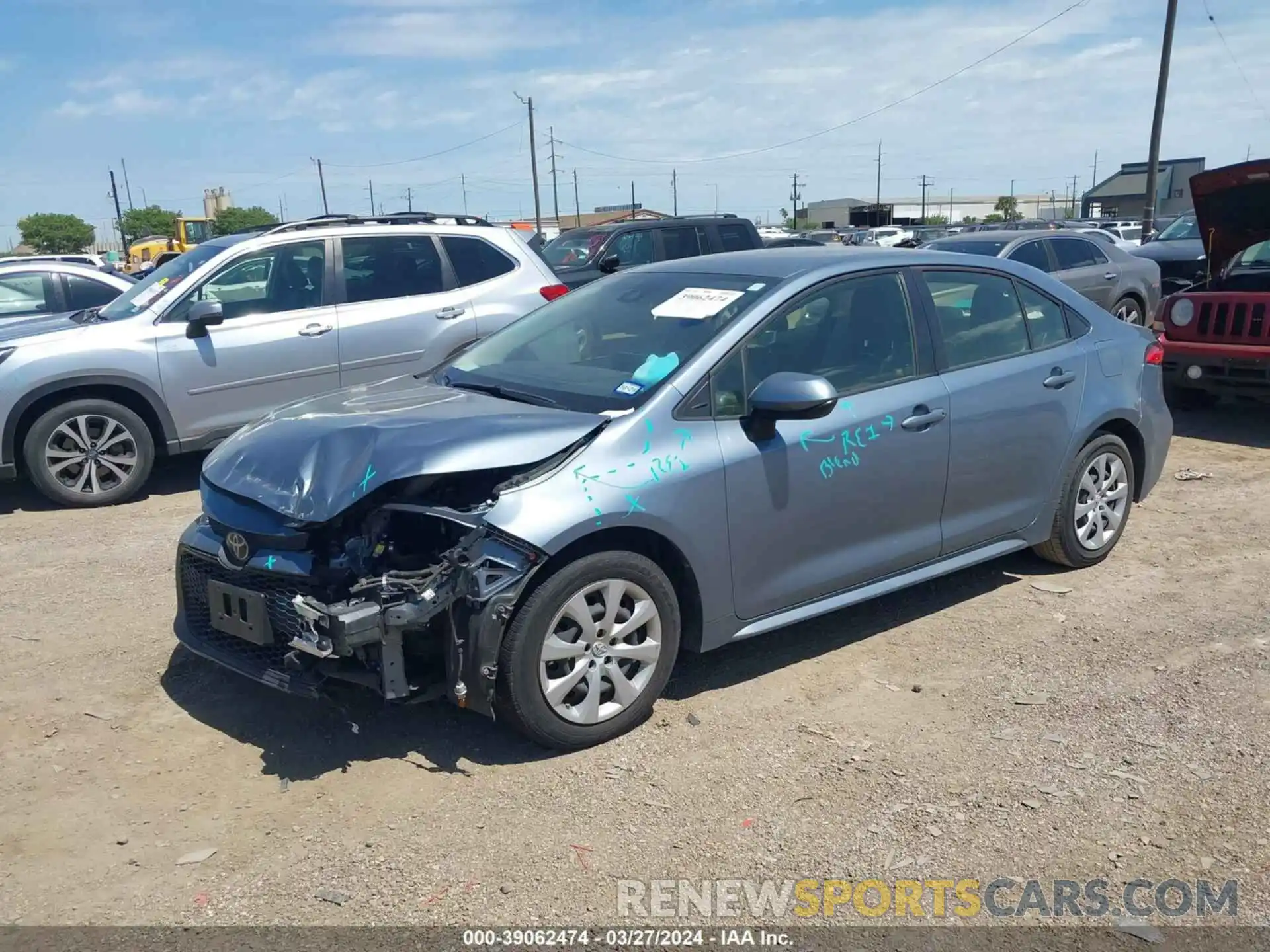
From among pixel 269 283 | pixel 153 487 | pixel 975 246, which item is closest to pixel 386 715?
pixel 269 283

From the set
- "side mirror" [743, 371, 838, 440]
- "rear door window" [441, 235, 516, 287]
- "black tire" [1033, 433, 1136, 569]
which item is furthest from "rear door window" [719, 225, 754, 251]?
"side mirror" [743, 371, 838, 440]

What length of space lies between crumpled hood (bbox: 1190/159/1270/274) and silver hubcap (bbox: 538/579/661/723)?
24.6 feet

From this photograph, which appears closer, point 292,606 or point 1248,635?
point 292,606

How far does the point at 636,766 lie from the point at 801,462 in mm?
1337

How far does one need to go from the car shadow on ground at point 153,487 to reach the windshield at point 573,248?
642 cm

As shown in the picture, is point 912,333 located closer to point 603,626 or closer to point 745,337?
point 745,337

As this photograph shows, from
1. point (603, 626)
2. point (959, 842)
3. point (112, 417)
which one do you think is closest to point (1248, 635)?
point (959, 842)

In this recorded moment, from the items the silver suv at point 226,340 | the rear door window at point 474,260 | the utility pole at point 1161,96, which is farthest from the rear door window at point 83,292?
the utility pole at point 1161,96

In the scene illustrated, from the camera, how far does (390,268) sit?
805 centimetres

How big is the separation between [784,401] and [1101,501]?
8.37ft

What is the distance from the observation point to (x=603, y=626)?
3.72 metres

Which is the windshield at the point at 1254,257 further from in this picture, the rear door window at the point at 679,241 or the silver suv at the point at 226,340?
the silver suv at the point at 226,340

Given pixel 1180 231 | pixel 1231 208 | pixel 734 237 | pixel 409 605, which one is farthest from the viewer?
pixel 1180 231

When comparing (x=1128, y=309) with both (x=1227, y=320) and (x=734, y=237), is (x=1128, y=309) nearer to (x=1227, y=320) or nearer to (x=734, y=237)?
(x=1227, y=320)
